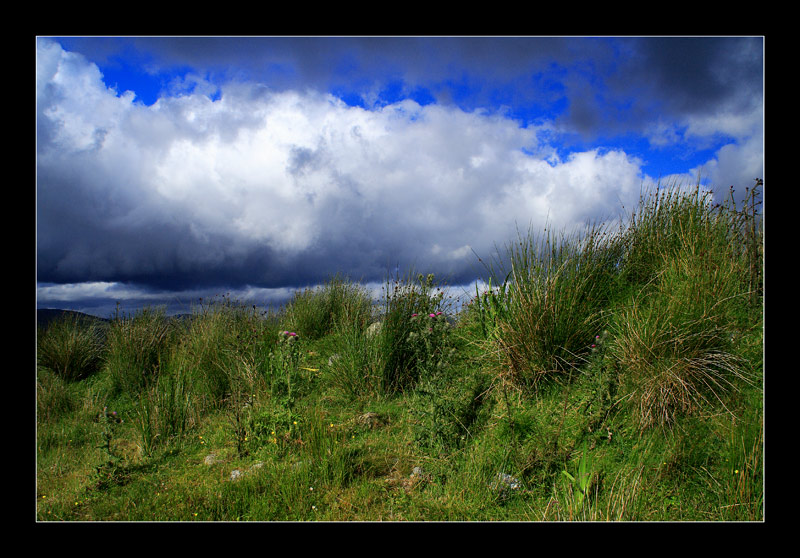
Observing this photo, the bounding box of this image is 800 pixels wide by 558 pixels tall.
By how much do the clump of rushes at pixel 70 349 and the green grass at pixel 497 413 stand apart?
3.41ft

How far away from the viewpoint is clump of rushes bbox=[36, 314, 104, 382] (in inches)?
279

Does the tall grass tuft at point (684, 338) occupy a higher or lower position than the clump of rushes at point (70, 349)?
higher

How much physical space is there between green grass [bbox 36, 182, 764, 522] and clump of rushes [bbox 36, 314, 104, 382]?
1.04 meters

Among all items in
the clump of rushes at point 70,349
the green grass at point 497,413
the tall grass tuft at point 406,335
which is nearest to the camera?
the green grass at point 497,413

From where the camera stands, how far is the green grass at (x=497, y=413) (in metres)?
2.75

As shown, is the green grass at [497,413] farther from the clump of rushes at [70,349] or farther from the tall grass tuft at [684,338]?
the clump of rushes at [70,349]

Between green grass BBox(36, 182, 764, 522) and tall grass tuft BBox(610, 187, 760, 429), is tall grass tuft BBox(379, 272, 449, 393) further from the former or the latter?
tall grass tuft BBox(610, 187, 760, 429)

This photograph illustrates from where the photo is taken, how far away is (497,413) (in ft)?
12.3

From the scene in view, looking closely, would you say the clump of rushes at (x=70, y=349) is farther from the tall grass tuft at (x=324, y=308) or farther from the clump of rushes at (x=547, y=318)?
the clump of rushes at (x=547, y=318)

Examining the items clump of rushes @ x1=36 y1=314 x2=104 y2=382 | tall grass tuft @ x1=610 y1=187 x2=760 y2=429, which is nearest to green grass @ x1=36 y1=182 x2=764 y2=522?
tall grass tuft @ x1=610 y1=187 x2=760 y2=429

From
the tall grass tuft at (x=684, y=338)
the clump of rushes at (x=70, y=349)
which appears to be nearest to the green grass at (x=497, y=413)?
the tall grass tuft at (x=684, y=338)

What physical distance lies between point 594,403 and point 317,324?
5243mm

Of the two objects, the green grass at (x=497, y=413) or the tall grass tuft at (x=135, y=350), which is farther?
the tall grass tuft at (x=135, y=350)

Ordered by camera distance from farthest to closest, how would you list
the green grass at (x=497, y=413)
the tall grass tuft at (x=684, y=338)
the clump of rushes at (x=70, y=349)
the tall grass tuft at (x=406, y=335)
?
the clump of rushes at (x=70, y=349)
the tall grass tuft at (x=406, y=335)
the tall grass tuft at (x=684, y=338)
the green grass at (x=497, y=413)
